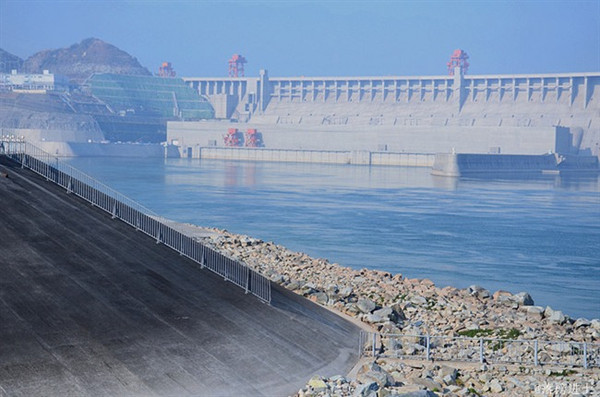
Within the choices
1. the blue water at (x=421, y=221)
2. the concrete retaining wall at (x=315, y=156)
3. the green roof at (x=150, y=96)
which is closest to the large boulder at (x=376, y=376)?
the blue water at (x=421, y=221)

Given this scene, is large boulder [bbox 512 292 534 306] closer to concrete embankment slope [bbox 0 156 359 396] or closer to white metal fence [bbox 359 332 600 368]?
white metal fence [bbox 359 332 600 368]

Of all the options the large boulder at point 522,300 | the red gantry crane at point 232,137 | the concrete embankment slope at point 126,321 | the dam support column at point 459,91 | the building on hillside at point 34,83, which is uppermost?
the dam support column at point 459,91

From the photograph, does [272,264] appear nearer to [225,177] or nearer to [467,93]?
[225,177]

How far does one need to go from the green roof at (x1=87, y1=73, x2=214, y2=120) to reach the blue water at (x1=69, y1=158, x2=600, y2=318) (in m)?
75.2

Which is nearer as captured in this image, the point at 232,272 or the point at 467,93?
the point at 232,272

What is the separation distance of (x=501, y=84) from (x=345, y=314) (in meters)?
139

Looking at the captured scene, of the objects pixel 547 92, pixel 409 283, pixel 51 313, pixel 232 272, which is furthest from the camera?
pixel 547 92

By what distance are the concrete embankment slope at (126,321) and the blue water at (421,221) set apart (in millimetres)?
15119

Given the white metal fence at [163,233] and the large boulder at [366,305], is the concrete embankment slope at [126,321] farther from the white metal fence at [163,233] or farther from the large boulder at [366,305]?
the large boulder at [366,305]

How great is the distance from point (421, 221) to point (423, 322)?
118 feet

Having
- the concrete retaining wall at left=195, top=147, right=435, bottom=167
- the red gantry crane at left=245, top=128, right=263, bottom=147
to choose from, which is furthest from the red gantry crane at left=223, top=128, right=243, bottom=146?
the concrete retaining wall at left=195, top=147, right=435, bottom=167

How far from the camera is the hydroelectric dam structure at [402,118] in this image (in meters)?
135

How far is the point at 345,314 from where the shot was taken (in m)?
24.3

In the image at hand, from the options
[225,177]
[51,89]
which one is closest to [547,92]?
[225,177]
